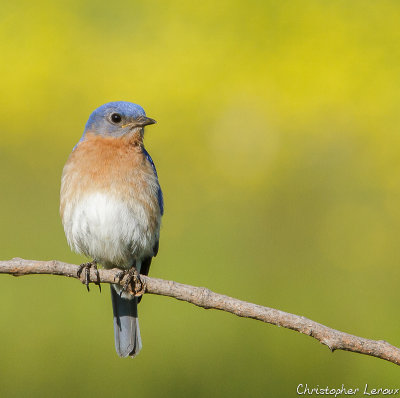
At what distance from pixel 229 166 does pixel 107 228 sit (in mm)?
4170

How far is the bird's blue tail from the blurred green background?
68 centimetres

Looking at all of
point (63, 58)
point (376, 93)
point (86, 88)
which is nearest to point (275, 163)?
point (376, 93)

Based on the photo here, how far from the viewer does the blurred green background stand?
262 inches

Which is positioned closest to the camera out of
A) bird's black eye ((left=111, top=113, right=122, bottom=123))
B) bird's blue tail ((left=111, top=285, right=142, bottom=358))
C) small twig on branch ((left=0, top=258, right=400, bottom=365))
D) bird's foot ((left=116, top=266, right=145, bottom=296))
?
small twig on branch ((left=0, top=258, right=400, bottom=365))

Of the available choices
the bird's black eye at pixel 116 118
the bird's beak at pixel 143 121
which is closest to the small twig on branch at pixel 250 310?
the bird's beak at pixel 143 121

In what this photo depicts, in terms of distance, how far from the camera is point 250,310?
3852 mm

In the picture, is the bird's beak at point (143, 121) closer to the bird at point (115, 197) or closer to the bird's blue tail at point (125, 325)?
the bird at point (115, 197)

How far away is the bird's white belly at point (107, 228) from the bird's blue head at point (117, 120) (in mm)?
562

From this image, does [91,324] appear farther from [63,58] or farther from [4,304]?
[63,58]

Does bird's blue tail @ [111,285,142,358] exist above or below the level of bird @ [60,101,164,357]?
below

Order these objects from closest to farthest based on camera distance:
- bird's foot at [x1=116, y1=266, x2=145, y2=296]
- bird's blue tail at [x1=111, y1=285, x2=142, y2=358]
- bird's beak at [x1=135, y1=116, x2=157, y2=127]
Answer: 1. bird's foot at [x1=116, y1=266, x2=145, y2=296]
2. bird's beak at [x1=135, y1=116, x2=157, y2=127]
3. bird's blue tail at [x1=111, y1=285, x2=142, y2=358]
